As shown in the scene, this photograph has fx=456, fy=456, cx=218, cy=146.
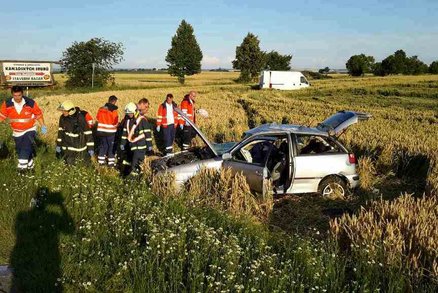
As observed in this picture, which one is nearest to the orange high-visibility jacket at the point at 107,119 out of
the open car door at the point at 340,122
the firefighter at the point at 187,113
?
the firefighter at the point at 187,113

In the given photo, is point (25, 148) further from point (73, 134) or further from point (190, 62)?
point (190, 62)

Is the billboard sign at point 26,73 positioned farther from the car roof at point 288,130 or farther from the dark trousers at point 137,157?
the car roof at point 288,130

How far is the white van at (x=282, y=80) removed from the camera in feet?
163

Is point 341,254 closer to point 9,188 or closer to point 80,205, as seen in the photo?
point 80,205

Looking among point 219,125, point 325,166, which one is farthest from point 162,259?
point 219,125

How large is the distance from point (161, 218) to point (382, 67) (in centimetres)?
8998

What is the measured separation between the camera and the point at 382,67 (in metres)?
88.4

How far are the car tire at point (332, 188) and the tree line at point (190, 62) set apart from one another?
142 ft

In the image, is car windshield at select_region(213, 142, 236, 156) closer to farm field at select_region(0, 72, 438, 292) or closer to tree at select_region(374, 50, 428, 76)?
farm field at select_region(0, 72, 438, 292)

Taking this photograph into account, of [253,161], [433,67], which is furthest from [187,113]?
[433,67]

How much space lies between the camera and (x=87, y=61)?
164 feet

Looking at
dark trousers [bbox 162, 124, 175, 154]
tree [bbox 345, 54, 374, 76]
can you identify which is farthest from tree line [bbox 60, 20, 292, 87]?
dark trousers [bbox 162, 124, 175, 154]

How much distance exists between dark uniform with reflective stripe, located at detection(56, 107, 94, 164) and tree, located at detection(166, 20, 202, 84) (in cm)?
6482

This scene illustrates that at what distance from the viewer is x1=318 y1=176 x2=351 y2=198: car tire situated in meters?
8.52
